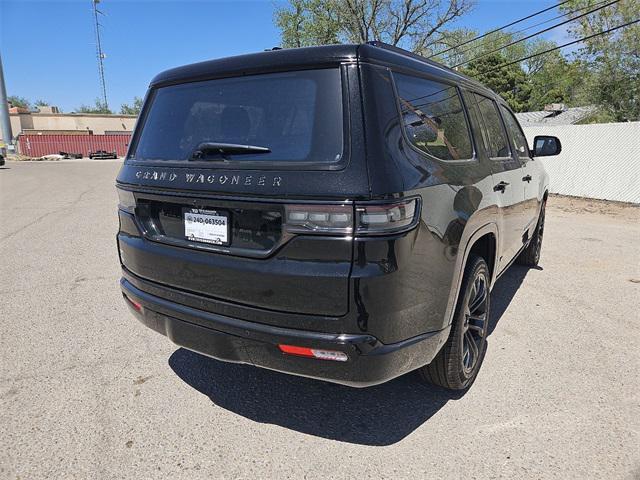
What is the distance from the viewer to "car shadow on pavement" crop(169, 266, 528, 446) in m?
2.50

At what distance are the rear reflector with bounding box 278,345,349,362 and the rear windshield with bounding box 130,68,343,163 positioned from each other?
33.3 inches

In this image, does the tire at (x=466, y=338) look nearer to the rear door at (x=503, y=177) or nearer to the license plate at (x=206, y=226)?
the rear door at (x=503, y=177)

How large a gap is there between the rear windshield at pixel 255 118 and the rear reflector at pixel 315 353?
0.85 metres

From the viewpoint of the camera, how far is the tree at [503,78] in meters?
43.5

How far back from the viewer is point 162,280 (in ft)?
8.11

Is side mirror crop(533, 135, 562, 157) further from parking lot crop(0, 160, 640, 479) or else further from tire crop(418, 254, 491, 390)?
tire crop(418, 254, 491, 390)

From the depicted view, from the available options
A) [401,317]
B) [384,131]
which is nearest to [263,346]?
[401,317]

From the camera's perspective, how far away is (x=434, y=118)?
8.32ft

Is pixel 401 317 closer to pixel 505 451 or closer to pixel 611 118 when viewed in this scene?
pixel 505 451

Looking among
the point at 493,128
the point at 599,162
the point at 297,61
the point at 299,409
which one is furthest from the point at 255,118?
the point at 599,162

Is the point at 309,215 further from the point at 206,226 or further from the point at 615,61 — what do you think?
the point at 615,61

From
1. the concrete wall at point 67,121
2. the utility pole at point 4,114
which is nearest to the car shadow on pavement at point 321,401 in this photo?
the utility pole at point 4,114

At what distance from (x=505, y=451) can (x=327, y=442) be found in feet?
3.02

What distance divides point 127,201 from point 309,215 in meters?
1.39
